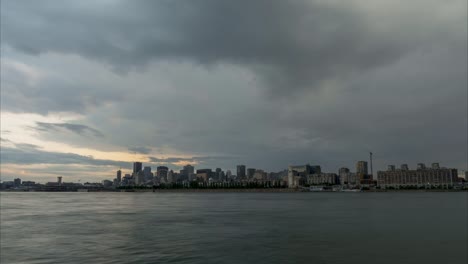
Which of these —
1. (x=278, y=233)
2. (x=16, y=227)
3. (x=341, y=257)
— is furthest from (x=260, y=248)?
(x=16, y=227)

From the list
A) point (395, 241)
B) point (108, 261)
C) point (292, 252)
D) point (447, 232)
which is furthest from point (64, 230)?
point (447, 232)

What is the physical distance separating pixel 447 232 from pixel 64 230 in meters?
47.4

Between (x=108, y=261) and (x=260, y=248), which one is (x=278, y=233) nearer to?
(x=260, y=248)

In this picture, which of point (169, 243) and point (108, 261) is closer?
point (108, 261)

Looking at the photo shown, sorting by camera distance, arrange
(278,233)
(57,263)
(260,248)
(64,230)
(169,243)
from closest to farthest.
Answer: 1. (57,263)
2. (260,248)
3. (169,243)
4. (278,233)
5. (64,230)

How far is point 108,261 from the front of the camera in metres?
28.8

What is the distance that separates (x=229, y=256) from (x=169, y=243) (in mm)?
8713

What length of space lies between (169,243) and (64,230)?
19.0 meters

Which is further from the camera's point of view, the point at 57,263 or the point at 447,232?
the point at 447,232

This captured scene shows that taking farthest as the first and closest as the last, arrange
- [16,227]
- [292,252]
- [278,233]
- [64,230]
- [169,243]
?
[16,227] < [64,230] < [278,233] < [169,243] < [292,252]

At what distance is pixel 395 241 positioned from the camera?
37375mm

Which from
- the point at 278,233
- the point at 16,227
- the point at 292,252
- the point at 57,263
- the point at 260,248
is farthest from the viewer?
the point at 16,227

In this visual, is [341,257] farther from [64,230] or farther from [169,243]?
[64,230]

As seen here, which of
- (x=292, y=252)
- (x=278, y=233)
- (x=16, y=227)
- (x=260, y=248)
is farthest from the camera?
(x=16, y=227)
